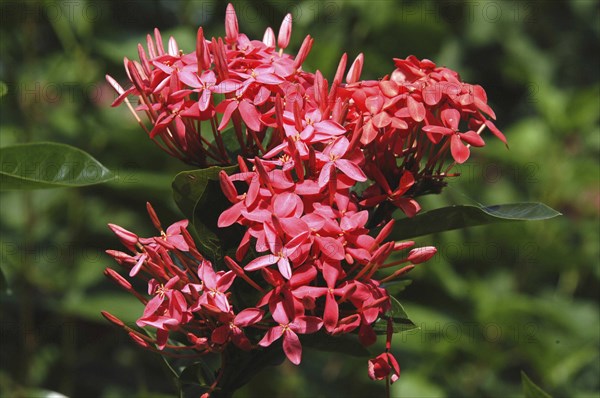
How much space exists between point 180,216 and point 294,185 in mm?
1191

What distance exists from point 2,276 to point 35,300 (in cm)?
100

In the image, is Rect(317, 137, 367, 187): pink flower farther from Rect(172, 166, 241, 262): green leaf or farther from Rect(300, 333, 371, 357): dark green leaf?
Rect(300, 333, 371, 357): dark green leaf

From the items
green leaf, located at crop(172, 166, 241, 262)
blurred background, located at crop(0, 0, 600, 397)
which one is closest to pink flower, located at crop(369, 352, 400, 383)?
green leaf, located at crop(172, 166, 241, 262)

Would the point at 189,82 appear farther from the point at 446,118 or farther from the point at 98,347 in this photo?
the point at 98,347

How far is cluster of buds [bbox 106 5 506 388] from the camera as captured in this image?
854 millimetres

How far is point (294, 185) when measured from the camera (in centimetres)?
87

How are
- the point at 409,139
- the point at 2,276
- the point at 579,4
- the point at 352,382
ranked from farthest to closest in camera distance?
the point at 579,4 < the point at 352,382 < the point at 2,276 < the point at 409,139

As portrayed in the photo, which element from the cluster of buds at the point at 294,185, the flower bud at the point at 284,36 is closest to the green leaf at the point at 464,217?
the cluster of buds at the point at 294,185

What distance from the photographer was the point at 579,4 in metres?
3.47

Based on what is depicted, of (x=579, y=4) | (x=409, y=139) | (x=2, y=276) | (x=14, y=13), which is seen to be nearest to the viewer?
(x=409, y=139)

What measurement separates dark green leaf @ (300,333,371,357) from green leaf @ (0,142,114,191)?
31 centimetres

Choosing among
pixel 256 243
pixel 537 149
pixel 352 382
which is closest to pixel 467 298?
pixel 352 382

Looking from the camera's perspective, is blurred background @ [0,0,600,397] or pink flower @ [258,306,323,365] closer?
pink flower @ [258,306,323,365]

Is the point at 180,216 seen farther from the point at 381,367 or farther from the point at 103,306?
the point at 381,367
